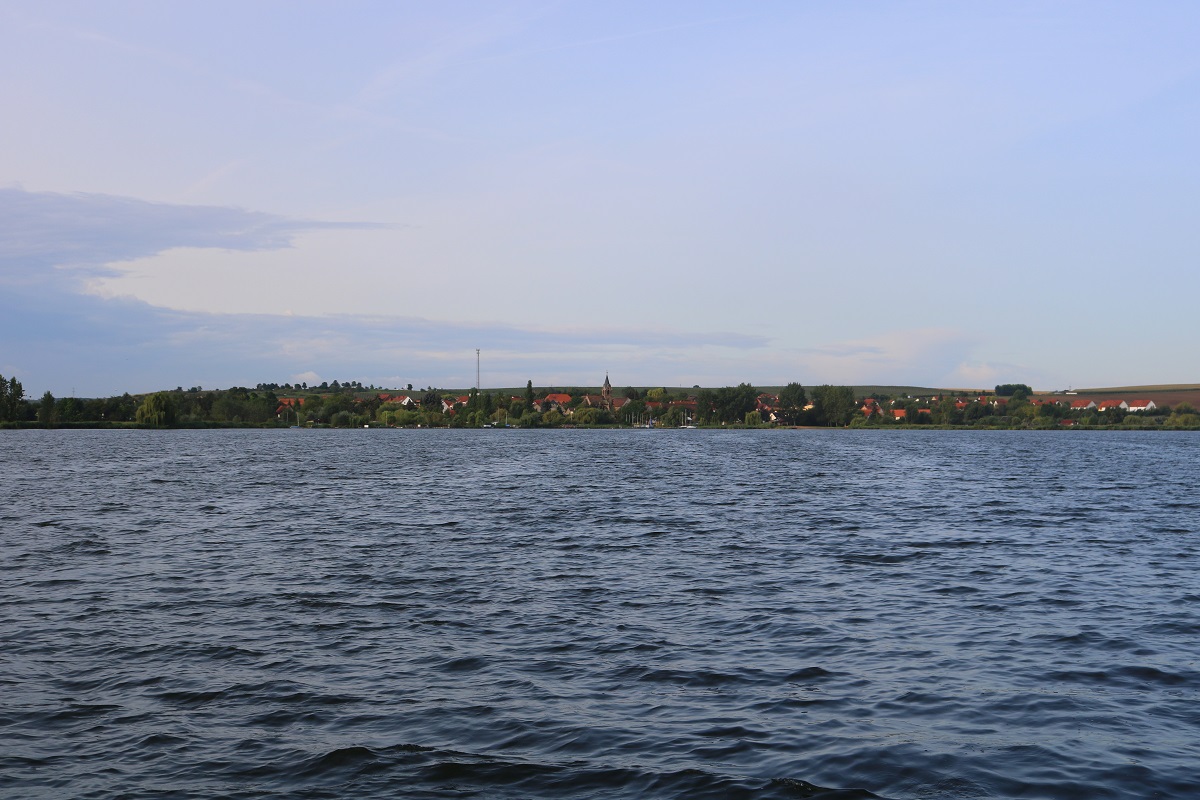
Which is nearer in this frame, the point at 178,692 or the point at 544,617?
the point at 178,692

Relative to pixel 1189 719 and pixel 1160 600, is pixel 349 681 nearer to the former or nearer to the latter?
pixel 1189 719

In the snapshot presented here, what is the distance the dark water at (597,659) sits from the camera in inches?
473

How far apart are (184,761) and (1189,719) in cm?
1369

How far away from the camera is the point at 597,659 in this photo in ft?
56.8

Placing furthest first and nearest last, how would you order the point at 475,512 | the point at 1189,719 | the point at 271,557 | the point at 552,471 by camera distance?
1. the point at 552,471
2. the point at 475,512
3. the point at 271,557
4. the point at 1189,719

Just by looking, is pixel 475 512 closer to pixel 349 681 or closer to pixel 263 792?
pixel 349 681

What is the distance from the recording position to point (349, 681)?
15852 mm

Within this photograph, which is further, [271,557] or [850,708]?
[271,557]

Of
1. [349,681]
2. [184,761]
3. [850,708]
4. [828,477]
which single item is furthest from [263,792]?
[828,477]

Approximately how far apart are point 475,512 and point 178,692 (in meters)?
30.2

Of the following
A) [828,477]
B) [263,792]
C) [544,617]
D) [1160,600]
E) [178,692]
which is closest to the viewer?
[263,792]

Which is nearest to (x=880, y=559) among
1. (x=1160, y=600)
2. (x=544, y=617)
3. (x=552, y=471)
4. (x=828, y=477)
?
(x=1160, y=600)

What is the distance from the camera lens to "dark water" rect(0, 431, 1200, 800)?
12.0 meters

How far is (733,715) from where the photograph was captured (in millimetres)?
14156
